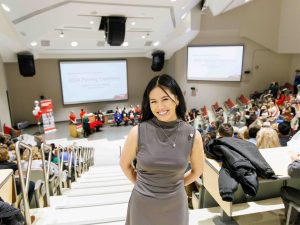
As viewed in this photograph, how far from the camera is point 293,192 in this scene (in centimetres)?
198

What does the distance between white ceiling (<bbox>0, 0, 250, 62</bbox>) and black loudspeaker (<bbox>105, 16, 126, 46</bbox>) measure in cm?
16

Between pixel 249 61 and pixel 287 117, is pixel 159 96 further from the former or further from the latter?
pixel 249 61

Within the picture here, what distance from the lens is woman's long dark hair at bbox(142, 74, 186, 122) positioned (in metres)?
1.43

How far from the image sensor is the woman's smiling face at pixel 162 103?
4.66 feet

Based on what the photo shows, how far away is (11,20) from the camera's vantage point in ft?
20.5

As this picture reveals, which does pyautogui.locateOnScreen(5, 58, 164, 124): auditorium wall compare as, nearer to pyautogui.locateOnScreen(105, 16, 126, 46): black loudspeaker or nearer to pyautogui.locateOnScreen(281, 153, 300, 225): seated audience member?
pyautogui.locateOnScreen(105, 16, 126, 46): black loudspeaker

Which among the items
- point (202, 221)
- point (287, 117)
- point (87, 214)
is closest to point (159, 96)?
point (202, 221)

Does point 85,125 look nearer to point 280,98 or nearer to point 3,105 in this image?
point 3,105

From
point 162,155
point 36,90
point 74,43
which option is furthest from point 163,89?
point 36,90

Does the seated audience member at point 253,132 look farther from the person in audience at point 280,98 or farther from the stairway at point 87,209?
the person in audience at point 280,98

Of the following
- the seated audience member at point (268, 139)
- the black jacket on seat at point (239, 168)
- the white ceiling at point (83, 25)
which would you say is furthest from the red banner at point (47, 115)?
the black jacket on seat at point (239, 168)

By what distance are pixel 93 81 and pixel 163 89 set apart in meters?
10.6

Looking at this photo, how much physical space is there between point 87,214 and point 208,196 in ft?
4.01

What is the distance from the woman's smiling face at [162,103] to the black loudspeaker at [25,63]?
9.10 m
